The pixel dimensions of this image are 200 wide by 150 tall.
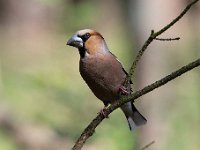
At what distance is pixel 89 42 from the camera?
3365mm

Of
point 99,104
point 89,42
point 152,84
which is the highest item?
point 89,42

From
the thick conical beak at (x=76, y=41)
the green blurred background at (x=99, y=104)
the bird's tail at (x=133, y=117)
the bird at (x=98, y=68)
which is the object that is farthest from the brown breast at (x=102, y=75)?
the green blurred background at (x=99, y=104)

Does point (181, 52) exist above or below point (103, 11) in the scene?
below

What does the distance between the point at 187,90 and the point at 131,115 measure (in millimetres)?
5787

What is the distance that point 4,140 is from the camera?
746 cm

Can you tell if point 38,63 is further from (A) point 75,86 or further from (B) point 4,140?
(B) point 4,140

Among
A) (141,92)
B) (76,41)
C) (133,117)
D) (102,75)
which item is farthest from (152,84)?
(133,117)

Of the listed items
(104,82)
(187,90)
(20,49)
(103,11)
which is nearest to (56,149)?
(187,90)

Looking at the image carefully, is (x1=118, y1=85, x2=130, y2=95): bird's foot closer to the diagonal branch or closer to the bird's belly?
the bird's belly

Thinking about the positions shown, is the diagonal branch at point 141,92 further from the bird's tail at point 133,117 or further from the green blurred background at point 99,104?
the green blurred background at point 99,104

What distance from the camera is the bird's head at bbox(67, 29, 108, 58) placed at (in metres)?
3.26

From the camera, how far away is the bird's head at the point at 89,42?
3259 mm

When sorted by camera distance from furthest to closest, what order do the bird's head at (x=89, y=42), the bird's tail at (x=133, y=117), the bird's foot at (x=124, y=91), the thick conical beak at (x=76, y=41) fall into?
the bird's tail at (x=133, y=117) < the bird's head at (x=89, y=42) < the thick conical beak at (x=76, y=41) < the bird's foot at (x=124, y=91)

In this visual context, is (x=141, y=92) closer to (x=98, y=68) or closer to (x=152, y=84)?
(x=152, y=84)
